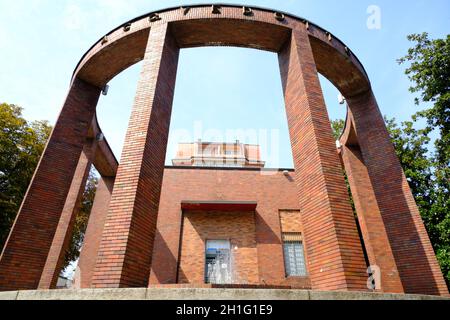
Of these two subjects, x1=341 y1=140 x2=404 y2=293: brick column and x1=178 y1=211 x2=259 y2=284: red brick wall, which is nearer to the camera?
x1=341 y1=140 x2=404 y2=293: brick column

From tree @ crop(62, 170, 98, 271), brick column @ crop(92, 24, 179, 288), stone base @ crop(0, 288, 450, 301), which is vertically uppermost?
tree @ crop(62, 170, 98, 271)

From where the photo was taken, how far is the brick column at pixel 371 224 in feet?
28.0

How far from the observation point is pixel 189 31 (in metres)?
7.11

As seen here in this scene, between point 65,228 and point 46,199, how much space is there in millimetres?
3849

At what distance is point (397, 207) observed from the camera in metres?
6.98

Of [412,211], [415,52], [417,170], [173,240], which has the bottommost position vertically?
[412,211]

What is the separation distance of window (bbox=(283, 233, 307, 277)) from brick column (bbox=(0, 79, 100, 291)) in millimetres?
10378

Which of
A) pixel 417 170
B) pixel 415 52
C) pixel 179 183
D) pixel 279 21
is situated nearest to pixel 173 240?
pixel 179 183

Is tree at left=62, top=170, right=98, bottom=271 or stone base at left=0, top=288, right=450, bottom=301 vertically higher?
tree at left=62, top=170, right=98, bottom=271

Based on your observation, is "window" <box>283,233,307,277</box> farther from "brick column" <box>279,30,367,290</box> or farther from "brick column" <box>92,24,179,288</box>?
"brick column" <box>92,24,179,288</box>

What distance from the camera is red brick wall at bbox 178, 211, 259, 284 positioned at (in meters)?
12.4

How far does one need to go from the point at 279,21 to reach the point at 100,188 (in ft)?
40.8

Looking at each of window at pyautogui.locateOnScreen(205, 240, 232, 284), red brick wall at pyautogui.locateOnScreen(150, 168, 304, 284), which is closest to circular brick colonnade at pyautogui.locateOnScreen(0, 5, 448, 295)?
red brick wall at pyautogui.locateOnScreen(150, 168, 304, 284)
